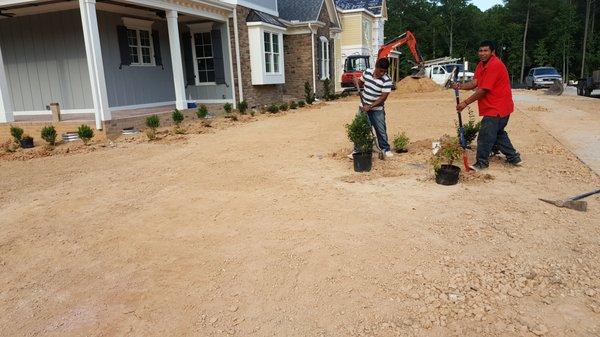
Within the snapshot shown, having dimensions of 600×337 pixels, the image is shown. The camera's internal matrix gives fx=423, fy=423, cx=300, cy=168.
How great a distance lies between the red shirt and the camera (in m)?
5.57

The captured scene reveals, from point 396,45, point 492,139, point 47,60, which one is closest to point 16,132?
point 47,60

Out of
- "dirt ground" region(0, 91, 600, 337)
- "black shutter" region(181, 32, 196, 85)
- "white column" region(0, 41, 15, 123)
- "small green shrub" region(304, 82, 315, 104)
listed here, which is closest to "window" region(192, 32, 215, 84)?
"black shutter" region(181, 32, 196, 85)

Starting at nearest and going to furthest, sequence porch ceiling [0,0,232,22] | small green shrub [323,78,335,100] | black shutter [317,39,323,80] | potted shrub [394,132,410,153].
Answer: potted shrub [394,132,410,153], porch ceiling [0,0,232,22], black shutter [317,39,323,80], small green shrub [323,78,335,100]

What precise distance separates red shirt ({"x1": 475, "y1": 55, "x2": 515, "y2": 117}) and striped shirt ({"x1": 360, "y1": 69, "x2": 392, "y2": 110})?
128 centimetres

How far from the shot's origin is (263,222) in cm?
427

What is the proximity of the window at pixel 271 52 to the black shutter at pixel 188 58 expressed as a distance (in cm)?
278

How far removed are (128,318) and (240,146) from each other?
5987 mm

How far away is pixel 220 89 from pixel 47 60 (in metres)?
5.45

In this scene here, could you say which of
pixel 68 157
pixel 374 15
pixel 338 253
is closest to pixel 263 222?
pixel 338 253

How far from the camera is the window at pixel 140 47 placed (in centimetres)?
1312

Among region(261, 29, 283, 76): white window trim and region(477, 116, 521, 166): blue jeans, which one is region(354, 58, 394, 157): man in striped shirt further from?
region(261, 29, 283, 76): white window trim

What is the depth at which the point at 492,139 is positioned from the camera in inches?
228

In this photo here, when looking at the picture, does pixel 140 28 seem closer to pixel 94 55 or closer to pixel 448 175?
pixel 94 55

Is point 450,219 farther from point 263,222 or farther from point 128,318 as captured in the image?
point 128,318
